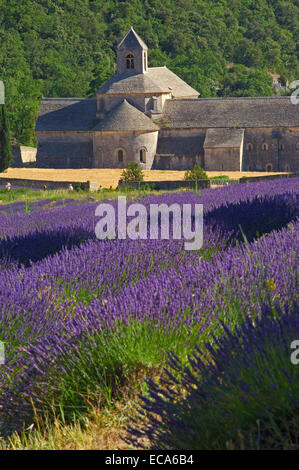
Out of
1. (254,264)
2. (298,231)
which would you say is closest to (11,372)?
(254,264)

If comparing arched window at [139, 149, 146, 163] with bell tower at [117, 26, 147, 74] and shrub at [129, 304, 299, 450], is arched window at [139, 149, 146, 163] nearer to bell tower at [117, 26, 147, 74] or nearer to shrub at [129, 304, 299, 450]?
bell tower at [117, 26, 147, 74]

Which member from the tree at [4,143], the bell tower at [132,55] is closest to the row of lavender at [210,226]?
the tree at [4,143]

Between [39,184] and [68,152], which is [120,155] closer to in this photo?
[68,152]

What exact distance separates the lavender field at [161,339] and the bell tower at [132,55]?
52.1 m

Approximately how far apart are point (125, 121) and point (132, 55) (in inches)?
298

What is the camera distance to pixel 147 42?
10400 cm

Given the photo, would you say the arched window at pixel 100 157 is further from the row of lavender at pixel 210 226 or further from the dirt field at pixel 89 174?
the row of lavender at pixel 210 226

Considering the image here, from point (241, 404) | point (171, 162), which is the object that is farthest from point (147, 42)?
point (241, 404)

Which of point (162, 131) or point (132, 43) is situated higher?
point (132, 43)

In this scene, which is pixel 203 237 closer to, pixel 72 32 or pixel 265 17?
pixel 72 32

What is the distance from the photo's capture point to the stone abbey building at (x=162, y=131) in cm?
5331

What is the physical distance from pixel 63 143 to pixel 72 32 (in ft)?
173

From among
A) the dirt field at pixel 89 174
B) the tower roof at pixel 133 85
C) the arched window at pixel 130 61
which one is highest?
the arched window at pixel 130 61

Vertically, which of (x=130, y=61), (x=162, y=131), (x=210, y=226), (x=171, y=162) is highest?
(x=130, y=61)
